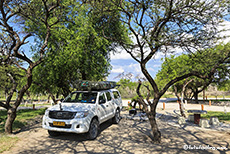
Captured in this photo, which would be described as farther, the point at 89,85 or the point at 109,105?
the point at 109,105

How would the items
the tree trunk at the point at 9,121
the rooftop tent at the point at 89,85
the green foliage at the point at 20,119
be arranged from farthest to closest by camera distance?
Answer: the green foliage at the point at 20,119
the rooftop tent at the point at 89,85
the tree trunk at the point at 9,121

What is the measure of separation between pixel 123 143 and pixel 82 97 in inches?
129

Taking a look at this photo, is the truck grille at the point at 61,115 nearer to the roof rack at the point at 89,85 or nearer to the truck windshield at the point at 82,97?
the truck windshield at the point at 82,97

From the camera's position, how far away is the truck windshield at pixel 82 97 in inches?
308

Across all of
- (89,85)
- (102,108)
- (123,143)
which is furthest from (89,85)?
(123,143)

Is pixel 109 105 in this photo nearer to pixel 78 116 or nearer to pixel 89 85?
pixel 89 85

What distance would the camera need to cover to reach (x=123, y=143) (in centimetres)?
630

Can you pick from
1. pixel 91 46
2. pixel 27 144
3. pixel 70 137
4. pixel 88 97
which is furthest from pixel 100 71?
pixel 27 144

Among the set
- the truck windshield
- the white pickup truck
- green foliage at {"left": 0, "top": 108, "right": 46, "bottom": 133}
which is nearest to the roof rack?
the truck windshield

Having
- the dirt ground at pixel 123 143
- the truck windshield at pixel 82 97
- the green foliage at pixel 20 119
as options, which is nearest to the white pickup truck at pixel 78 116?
the truck windshield at pixel 82 97

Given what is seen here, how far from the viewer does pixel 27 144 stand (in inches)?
243

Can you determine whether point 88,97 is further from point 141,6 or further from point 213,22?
point 213,22

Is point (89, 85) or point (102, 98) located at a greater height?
point (89, 85)

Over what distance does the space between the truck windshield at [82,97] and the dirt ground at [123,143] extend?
160cm
